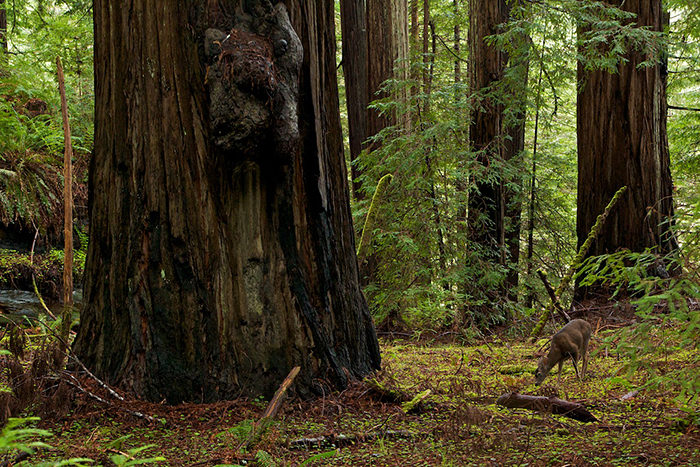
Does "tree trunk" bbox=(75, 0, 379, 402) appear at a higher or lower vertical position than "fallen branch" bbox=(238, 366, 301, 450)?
higher

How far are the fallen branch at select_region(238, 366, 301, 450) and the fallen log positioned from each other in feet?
4.81

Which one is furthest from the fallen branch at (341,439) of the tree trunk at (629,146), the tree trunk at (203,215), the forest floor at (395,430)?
the tree trunk at (629,146)

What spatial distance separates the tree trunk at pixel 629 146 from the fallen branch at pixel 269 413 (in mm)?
6660

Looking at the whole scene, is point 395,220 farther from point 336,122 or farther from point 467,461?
point 467,461

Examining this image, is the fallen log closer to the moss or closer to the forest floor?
the forest floor

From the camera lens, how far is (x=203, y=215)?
354cm

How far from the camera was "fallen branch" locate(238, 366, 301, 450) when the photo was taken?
108 inches

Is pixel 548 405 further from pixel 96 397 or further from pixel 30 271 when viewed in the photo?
pixel 30 271

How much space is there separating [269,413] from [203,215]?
4.31 ft

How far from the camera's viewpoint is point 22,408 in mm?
3086

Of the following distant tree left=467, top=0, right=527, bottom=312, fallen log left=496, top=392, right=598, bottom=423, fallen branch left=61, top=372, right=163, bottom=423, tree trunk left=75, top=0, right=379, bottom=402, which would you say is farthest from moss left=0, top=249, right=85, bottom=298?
fallen log left=496, top=392, right=598, bottom=423

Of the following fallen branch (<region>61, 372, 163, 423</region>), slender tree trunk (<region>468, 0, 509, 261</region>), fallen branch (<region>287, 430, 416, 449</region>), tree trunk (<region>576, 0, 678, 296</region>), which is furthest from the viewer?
tree trunk (<region>576, 0, 678, 296</region>)

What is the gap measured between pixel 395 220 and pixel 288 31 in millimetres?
4409

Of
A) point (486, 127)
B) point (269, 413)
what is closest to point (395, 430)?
point (269, 413)
